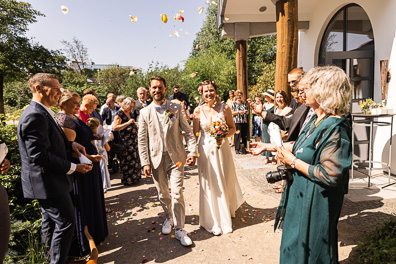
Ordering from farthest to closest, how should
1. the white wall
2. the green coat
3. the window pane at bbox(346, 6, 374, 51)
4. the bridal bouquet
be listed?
the window pane at bbox(346, 6, 374, 51) → the white wall → the bridal bouquet → the green coat

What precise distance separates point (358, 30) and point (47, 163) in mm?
8921

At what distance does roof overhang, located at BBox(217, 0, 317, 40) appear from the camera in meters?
9.08

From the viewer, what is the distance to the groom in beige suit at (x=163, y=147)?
11.7ft

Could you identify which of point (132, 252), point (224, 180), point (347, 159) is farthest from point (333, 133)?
point (132, 252)

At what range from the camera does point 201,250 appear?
3418mm

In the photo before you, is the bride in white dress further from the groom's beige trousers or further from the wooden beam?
the wooden beam

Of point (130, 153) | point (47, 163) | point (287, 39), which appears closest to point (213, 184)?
point (47, 163)

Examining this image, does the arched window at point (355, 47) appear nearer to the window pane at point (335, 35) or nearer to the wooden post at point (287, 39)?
the window pane at point (335, 35)

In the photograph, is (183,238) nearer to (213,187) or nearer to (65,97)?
(213,187)

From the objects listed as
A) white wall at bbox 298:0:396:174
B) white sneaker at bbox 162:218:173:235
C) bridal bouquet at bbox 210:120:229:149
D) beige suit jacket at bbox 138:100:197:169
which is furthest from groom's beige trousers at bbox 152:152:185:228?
white wall at bbox 298:0:396:174

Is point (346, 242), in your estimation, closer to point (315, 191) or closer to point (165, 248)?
point (315, 191)

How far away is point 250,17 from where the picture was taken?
10039 millimetres

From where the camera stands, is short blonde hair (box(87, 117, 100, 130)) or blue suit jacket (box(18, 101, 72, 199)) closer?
→ blue suit jacket (box(18, 101, 72, 199))

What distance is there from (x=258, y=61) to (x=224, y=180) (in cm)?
2554
